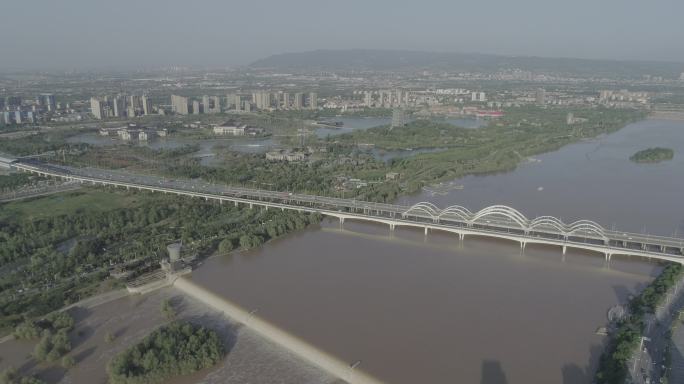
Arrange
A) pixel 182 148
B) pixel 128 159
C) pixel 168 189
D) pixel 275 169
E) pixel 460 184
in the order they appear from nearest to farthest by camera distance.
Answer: pixel 168 189
pixel 460 184
pixel 275 169
pixel 128 159
pixel 182 148

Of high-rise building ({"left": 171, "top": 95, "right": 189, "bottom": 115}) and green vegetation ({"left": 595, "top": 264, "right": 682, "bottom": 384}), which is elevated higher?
high-rise building ({"left": 171, "top": 95, "right": 189, "bottom": 115})

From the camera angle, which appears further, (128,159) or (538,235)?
(128,159)

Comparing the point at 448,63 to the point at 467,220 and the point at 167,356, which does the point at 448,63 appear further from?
the point at 167,356

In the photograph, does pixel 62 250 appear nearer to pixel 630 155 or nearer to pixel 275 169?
pixel 275 169

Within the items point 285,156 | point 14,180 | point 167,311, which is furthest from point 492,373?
point 14,180

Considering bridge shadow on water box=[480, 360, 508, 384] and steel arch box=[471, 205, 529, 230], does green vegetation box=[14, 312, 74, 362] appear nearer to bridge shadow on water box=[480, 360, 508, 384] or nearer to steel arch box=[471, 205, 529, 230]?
bridge shadow on water box=[480, 360, 508, 384]

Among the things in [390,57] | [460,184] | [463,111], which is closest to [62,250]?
[460,184]

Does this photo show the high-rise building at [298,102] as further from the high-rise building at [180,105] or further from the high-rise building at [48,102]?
the high-rise building at [48,102]

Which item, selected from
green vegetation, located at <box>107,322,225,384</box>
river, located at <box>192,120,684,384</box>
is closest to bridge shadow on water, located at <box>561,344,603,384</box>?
river, located at <box>192,120,684,384</box>
